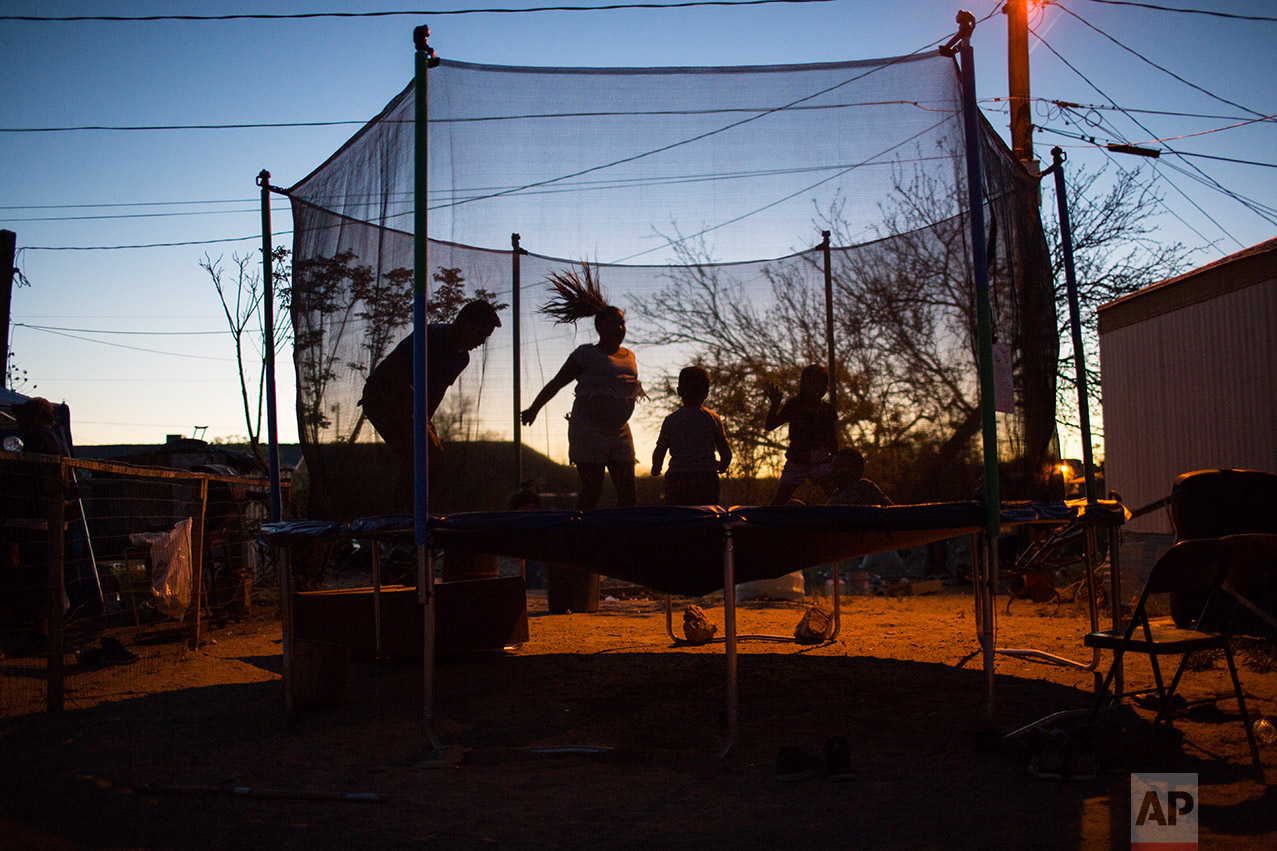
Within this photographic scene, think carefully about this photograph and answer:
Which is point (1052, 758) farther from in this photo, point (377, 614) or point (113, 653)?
point (113, 653)

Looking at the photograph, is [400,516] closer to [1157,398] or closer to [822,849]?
[822,849]

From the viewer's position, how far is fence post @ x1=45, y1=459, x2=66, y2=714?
3.86 m

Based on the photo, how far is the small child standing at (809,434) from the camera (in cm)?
504

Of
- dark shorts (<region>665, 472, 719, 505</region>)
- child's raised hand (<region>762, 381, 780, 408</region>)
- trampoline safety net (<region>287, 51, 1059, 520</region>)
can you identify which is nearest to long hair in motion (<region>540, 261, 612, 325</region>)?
trampoline safety net (<region>287, 51, 1059, 520</region>)

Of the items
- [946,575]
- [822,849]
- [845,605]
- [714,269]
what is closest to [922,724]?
[822,849]

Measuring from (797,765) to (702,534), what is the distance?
3.09ft

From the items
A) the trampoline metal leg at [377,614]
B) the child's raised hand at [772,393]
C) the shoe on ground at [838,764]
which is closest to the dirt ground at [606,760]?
the shoe on ground at [838,764]

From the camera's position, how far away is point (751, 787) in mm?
2746

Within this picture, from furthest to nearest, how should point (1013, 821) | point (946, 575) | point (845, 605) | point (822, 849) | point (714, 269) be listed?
point (946, 575) < point (845, 605) < point (714, 269) < point (1013, 821) < point (822, 849)

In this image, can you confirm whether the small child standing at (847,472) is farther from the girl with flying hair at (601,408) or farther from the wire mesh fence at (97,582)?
the wire mesh fence at (97,582)

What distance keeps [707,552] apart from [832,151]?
2.18 m

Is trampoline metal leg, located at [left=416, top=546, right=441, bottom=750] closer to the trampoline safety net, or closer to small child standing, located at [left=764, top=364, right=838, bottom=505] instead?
the trampoline safety net

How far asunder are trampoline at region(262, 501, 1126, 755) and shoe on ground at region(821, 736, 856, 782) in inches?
15.6
